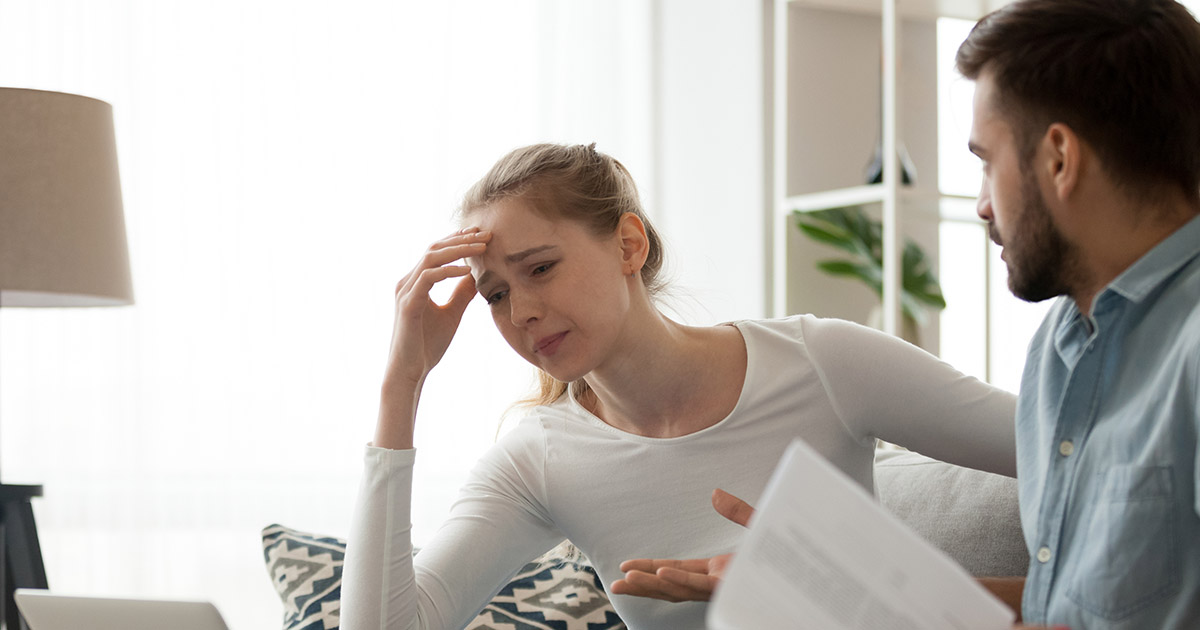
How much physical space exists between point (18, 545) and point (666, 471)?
55.7 inches

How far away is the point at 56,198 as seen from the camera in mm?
2045

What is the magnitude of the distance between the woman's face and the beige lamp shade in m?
0.98

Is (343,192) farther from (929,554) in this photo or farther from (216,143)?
(929,554)

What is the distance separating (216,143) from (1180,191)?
2.83 m

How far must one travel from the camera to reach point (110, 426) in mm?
3141

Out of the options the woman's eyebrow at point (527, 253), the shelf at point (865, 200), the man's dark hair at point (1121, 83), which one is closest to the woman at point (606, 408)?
the woman's eyebrow at point (527, 253)

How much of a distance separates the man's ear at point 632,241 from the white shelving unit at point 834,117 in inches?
53.1

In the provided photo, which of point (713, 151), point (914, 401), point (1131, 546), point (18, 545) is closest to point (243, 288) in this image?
point (18, 545)

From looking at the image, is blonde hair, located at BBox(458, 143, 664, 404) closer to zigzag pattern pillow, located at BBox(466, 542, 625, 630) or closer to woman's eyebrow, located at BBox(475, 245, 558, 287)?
woman's eyebrow, located at BBox(475, 245, 558, 287)

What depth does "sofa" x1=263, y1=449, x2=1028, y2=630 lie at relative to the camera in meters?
1.52

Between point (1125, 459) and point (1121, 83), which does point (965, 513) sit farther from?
point (1121, 83)

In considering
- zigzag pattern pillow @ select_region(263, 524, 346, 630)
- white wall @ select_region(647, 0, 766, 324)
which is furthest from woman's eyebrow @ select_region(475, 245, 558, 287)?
white wall @ select_region(647, 0, 766, 324)

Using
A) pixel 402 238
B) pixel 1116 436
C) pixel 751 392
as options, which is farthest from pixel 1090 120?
pixel 402 238

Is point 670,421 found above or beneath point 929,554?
beneath
